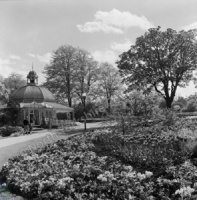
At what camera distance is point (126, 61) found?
107ft

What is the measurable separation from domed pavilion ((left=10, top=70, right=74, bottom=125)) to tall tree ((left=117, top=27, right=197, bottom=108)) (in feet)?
38.7

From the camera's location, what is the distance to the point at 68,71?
46.2 metres

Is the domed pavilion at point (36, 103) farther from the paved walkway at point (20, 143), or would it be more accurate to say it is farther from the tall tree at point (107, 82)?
the paved walkway at point (20, 143)

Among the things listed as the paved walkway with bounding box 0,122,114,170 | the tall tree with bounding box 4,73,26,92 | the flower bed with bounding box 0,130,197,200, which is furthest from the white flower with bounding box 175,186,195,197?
the tall tree with bounding box 4,73,26,92

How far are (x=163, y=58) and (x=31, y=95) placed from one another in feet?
62.2

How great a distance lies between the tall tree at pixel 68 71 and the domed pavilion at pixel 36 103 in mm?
4166

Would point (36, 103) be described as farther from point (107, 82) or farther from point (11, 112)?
point (107, 82)

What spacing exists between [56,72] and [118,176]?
4227cm

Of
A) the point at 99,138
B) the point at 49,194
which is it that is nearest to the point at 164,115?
the point at 99,138

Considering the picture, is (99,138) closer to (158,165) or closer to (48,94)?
(158,165)

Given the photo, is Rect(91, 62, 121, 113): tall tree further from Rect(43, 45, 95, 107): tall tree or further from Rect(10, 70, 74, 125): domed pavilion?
Rect(10, 70, 74, 125): domed pavilion

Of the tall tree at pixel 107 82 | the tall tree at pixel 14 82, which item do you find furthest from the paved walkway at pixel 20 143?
the tall tree at pixel 14 82

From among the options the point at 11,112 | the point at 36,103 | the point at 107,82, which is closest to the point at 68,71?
the point at 107,82

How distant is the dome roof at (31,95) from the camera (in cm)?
3892
